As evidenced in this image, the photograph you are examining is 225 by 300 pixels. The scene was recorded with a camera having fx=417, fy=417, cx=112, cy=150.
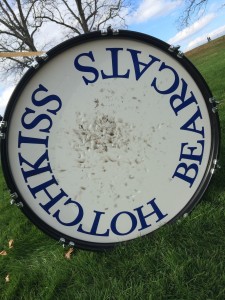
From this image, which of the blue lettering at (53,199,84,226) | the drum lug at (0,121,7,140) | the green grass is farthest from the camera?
the blue lettering at (53,199,84,226)

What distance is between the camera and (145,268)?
253 cm

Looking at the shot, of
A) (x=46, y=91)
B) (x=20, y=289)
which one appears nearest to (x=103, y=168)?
(x=46, y=91)

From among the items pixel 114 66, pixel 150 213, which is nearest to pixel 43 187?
pixel 150 213

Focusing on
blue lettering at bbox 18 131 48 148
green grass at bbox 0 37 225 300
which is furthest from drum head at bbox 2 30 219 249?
green grass at bbox 0 37 225 300

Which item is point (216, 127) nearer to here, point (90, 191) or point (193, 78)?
point (193, 78)

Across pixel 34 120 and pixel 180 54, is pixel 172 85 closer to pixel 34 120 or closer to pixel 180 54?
pixel 180 54

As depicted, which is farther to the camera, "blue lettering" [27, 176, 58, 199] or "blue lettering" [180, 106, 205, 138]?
"blue lettering" [180, 106, 205, 138]

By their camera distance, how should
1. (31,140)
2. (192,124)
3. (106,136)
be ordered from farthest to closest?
(192,124), (106,136), (31,140)

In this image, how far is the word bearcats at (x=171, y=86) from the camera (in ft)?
8.71

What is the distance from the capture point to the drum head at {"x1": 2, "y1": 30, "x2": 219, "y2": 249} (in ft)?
8.52

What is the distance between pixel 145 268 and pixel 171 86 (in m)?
1.18

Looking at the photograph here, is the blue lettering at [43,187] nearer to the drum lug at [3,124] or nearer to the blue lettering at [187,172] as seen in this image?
the drum lug at [3,124]

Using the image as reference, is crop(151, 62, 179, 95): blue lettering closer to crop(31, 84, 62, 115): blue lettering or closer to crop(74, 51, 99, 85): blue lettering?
crop(74, 51, 99, 85): blue lettering

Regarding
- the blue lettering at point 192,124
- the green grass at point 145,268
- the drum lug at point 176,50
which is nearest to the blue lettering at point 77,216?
the green grass at point 145,268
